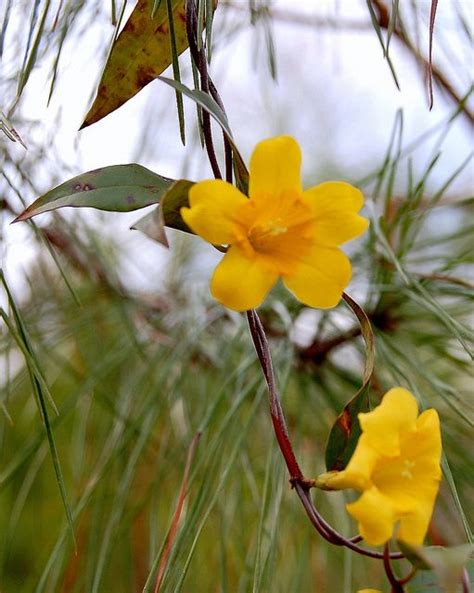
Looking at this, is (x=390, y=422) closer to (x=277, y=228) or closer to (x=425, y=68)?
(x=277, y=228)

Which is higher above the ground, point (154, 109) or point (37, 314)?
point (154, 109)

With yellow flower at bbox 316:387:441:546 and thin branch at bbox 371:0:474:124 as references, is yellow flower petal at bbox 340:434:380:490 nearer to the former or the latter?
yellow flower at bbox 316:387:441:546

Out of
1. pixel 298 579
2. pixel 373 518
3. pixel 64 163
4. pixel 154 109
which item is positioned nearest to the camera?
pixel 373 518

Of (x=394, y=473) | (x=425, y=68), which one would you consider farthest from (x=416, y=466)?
(x=425, y=68)

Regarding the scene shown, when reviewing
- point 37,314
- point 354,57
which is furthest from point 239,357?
point 354,57

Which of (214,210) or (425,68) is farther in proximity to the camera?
(425,68)

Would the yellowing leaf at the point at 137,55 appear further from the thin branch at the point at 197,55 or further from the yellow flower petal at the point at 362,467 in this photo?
the yellow flower petal at the point at 362,467

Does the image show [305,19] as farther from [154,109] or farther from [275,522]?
[275,522]
